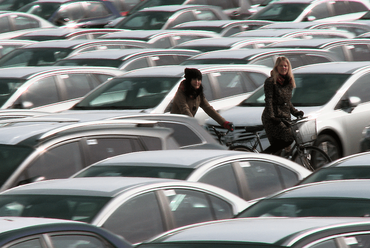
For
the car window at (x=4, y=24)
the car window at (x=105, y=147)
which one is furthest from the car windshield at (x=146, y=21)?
the car window at (x=105, y=147)

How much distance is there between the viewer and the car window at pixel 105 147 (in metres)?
6.46

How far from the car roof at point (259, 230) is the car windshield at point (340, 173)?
2.10 m

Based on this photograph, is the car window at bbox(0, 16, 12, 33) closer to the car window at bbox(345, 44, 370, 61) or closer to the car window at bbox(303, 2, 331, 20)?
the car window at bbox(303, 2, 331, 20)

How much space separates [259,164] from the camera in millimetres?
6145

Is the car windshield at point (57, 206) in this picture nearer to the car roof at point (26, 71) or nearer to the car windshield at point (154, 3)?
the car roof at point (26, 71)

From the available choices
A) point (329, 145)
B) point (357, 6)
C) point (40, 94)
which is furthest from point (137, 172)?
point (357, 6)

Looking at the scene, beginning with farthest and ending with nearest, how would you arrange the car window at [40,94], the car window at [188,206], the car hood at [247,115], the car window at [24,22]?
the car window at [24,22] < the car window at [40,94] < the car hood at [247,115] < the car window at [188,206]

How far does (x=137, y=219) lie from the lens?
15.4 ft

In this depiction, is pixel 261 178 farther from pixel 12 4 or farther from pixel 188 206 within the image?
pixel 12 4

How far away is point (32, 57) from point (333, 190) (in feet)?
35.8

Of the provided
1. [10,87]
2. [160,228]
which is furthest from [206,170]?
[10,87]

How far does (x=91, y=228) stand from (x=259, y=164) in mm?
2506

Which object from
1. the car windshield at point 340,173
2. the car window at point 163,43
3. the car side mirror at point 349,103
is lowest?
the car windshield at point 340,173

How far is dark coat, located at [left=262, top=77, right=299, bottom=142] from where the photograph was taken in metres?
8.79
